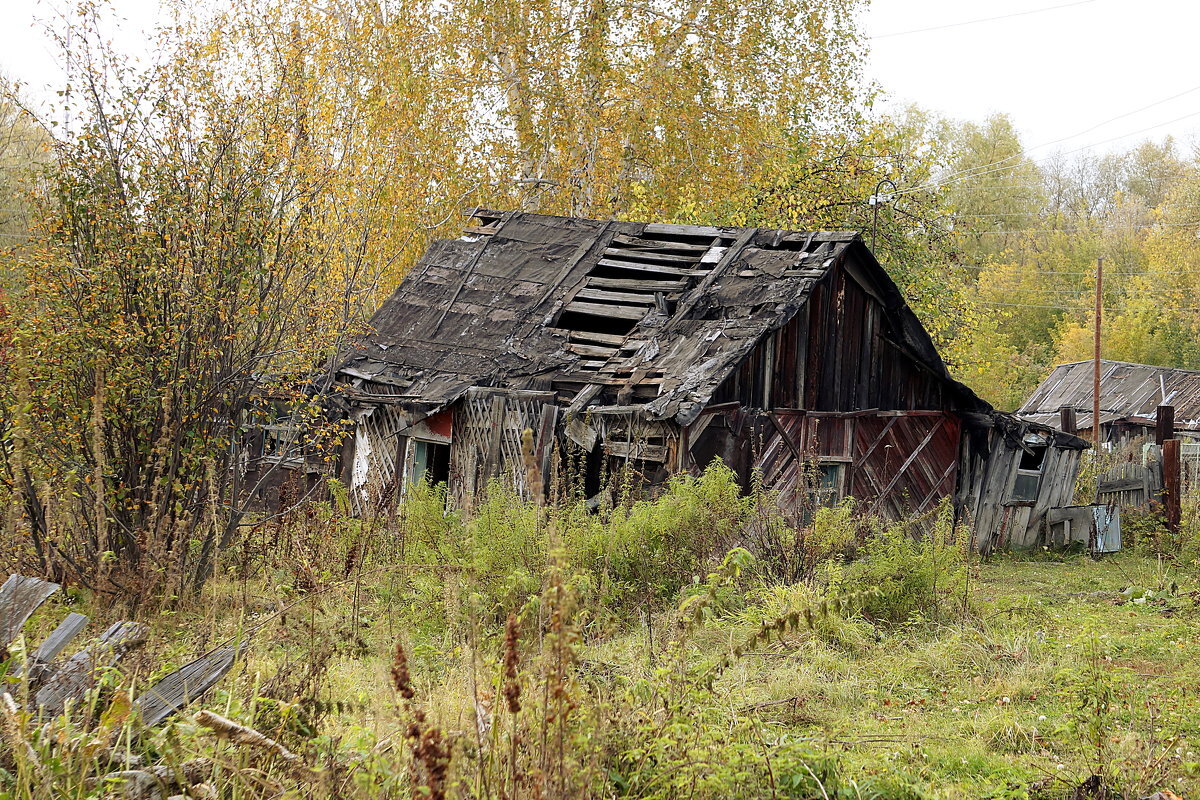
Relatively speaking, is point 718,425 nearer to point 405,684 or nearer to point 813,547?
point 813,547

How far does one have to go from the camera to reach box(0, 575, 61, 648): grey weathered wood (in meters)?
4.71

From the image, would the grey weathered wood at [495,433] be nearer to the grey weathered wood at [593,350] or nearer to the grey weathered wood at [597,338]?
the grey weathered wood at [593,350]

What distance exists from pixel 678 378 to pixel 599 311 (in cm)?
269

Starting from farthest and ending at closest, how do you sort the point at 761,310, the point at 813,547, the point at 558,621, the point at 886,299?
the point at 886,299
the point at 761,310
the point at 813,547
the point at 558,621

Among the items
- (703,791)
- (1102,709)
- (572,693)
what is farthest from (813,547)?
(572,693)

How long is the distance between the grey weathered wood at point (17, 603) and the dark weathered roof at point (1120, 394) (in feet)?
110

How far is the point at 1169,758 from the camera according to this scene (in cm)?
552

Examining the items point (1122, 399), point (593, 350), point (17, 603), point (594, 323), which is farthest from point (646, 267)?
point (1122, 399)

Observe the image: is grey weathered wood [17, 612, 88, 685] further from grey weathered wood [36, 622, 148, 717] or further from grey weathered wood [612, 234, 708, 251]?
grey weathered wood [612, 234, 708, 251]

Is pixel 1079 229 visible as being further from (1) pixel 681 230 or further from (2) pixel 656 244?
(2) pixel 656 244

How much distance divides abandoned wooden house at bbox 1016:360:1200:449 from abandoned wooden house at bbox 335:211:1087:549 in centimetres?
1781

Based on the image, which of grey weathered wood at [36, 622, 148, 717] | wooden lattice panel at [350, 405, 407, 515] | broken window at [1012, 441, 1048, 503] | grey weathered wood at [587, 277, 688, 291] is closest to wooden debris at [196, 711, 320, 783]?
grey weathered wood at [36, 622, 148, 717]

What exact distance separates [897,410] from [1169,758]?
33.4 ft

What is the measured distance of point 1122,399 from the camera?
1490 inches
